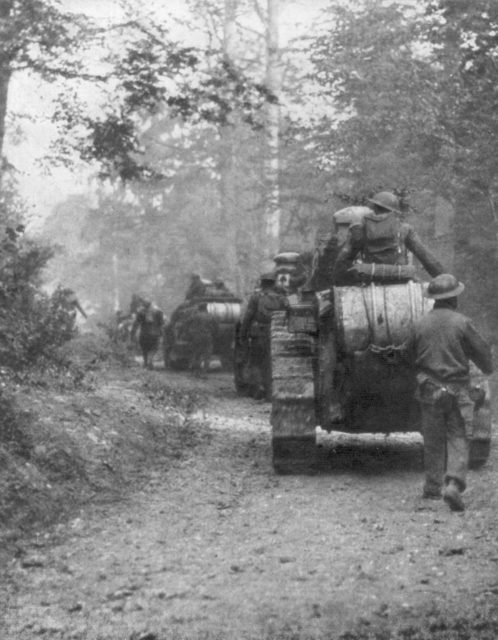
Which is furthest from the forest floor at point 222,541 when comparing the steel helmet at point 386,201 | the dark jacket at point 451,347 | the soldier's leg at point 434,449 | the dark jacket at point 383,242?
the steel helmet at point 386,201

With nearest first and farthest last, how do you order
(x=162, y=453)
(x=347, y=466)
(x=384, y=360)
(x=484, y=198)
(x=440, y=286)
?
(x=440, y=286) → (x=384, y=360) → (x=347, y=466) → (x=162, y=453) → (x=484, y=198)

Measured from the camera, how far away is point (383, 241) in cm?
984

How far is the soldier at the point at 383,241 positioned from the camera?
980 cm

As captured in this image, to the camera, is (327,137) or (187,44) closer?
(187,44)

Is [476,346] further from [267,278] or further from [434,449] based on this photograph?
[267,278]

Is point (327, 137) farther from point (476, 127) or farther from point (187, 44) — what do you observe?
point (187, 44)

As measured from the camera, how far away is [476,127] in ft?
56.4

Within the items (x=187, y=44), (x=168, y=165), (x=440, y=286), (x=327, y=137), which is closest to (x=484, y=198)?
(x=327, y=137)

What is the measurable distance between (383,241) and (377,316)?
1.06 m

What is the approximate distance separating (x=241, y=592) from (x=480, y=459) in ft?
15.2

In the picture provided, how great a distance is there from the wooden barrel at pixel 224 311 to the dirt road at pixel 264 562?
1314cm

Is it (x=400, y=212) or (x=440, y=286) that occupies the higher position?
(x=400, y=212)

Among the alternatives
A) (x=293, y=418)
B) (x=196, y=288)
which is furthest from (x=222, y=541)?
(x=196, y=288)

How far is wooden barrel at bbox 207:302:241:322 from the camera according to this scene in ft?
77.8
